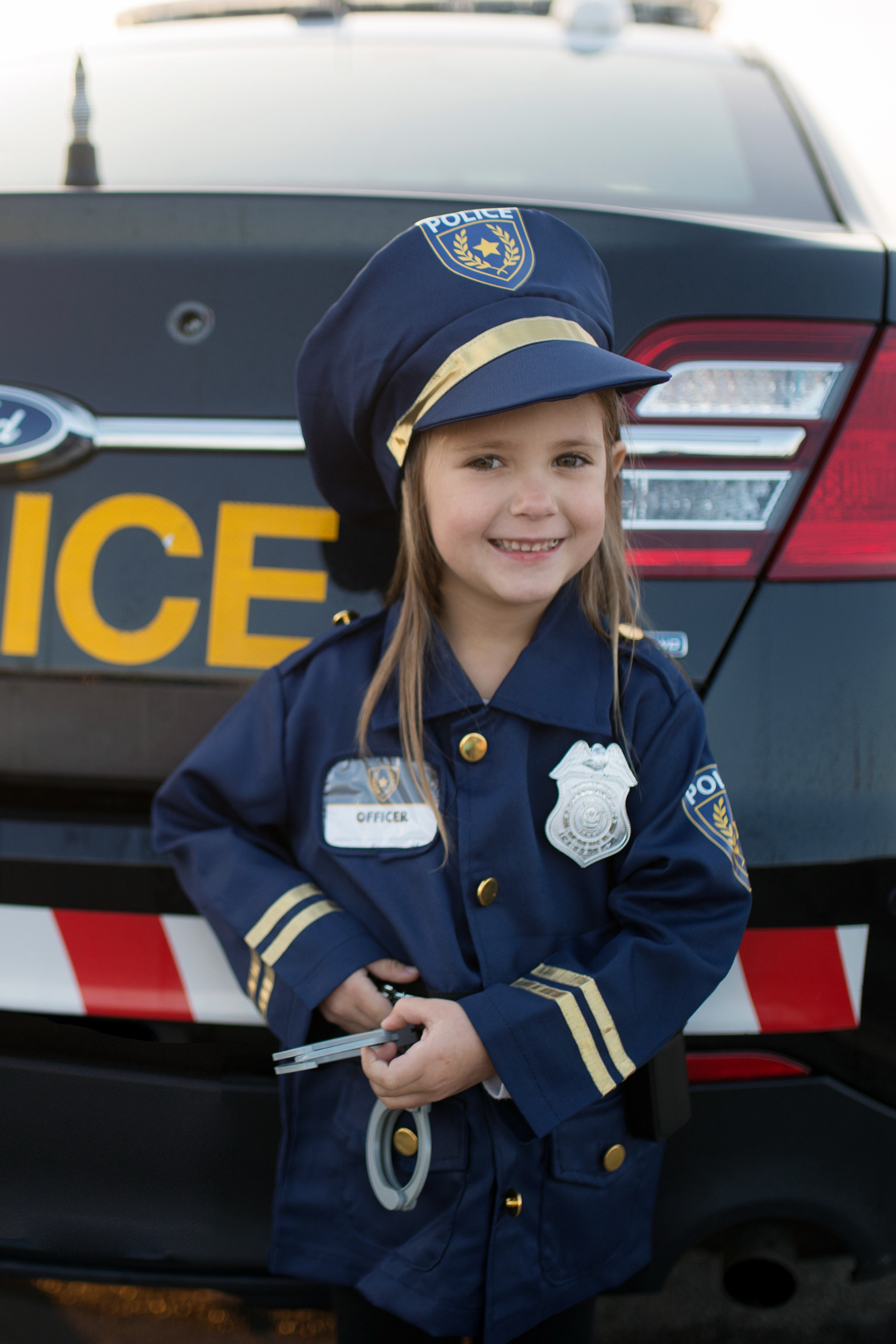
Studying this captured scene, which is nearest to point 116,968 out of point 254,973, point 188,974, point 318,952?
point 188,974

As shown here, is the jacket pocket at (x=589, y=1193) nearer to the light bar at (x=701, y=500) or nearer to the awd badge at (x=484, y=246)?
the light bar at (x=701, y=500)

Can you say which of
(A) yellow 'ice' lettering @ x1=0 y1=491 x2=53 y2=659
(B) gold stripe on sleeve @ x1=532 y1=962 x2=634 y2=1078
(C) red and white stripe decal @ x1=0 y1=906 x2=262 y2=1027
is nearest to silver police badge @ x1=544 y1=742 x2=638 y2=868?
(B) gold stripe on sleeve @ x1=532 y1=962 x2=634 y2=1078

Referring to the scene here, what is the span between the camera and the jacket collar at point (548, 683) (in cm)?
122

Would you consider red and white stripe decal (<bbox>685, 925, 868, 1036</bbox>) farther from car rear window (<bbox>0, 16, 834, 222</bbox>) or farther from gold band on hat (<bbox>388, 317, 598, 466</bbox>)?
car rear window (<bbox>0, 16, 834, 222</bbox>)

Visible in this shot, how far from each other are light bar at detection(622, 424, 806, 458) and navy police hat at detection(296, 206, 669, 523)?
148 mm

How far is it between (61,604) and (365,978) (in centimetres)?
59

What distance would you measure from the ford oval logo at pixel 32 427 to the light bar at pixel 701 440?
2.22 feet

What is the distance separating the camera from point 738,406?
131cm

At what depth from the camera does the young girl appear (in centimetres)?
113

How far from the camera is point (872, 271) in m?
1.33

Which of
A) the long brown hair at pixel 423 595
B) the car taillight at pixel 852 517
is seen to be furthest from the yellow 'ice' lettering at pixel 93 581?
the car taillight at pixel 852 517

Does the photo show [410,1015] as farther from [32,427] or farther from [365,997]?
[32,427]

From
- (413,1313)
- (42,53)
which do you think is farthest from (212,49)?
(413,1313)

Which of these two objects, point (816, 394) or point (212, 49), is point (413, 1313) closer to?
point (816, 394)
